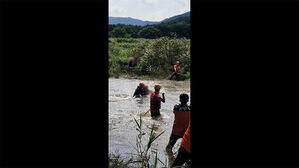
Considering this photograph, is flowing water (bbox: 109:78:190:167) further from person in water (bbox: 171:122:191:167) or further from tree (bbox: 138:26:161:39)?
tree (bbox: 138:26:161:39)

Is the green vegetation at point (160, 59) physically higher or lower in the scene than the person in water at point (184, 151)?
higher

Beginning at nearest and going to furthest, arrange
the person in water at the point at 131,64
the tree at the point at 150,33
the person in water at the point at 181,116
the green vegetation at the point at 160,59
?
the person in water at the point at 181,116
the green vegetation at the point at 160,59
the person in water at the point at 131,64
the tree at the point at 150,33

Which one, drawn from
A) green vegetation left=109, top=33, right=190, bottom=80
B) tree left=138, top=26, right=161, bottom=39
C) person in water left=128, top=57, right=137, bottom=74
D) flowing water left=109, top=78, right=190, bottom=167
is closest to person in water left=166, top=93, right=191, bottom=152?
flowing water left=109, top=78, right=190, bottom=167

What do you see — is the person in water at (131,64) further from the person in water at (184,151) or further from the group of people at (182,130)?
the person in water at (184,151)

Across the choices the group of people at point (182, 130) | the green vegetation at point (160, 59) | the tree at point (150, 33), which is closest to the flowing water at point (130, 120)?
the group of people at point (182, 130)

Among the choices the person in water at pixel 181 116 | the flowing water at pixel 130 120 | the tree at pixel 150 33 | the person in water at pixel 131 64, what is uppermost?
the tree at pixel 150 33

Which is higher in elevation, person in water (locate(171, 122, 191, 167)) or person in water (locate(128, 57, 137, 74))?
person in water (locate(128, 57, 137, 74))

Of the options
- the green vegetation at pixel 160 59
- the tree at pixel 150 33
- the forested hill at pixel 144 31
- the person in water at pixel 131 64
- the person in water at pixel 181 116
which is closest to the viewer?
the person in water at pixel 181 116

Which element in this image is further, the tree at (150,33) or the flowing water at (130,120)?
the tree at (150,33)
